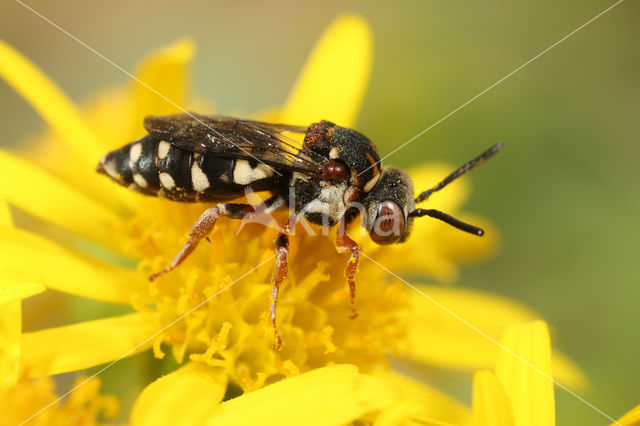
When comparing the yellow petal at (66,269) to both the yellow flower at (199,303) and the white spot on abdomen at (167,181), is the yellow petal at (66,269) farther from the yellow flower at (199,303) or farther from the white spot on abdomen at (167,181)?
the white spot on abdomen at (167,181)

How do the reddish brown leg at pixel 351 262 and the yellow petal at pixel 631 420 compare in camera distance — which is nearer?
the yellow petal at pixel 631 420

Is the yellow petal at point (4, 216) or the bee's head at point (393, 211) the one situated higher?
the bee's head at point (393, 211)

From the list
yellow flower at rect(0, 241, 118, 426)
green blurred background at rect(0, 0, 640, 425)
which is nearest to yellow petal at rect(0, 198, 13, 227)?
yellow flower at rect(0, 241, 118, 426)

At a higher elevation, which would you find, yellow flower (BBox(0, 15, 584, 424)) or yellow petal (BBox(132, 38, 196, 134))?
yellow petal (BBox(132, 38, 196, 134))

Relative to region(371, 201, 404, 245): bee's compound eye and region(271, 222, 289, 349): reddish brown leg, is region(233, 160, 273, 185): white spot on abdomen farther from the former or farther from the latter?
region(371, 201, 404, 245): bee's compound eye

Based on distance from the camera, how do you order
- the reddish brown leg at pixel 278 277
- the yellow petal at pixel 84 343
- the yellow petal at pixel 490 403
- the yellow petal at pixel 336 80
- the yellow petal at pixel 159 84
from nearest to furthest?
the yellow petal at pixel 490 403
the yellow petal at pixel 84 343
the reddish brown leg at pixel 278 277
the yellow petal at pixel 159 84
the yellow petal at pixel 336 80

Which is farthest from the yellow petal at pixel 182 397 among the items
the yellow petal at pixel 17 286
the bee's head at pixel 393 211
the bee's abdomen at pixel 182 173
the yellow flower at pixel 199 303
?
the bee's head at pixel 393 211

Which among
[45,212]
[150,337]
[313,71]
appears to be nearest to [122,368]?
[150,337]
